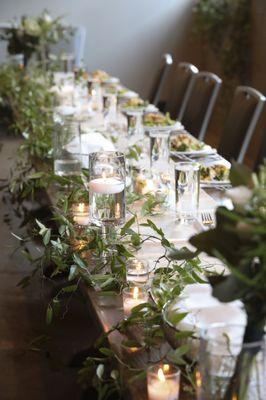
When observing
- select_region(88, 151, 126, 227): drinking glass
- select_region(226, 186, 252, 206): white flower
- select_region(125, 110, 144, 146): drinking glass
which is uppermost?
select_region(226, 186, 252, 206): white flower

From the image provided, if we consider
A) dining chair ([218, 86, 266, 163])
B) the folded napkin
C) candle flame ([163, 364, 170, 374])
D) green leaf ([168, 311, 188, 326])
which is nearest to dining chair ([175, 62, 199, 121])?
dining chair ([218, 86, 266, 163])

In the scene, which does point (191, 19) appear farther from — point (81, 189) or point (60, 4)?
point (81, 189)

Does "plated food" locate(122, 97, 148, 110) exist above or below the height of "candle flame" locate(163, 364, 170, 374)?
below

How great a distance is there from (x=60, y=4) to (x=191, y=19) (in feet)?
4.14

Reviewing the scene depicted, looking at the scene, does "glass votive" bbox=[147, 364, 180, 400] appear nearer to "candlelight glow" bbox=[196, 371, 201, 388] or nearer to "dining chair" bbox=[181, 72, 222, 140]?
"candlelight glow" bbox=[196, 371, 201, 388]

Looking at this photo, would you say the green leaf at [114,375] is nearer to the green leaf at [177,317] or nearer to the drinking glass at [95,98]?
the green leaf at [177,317]

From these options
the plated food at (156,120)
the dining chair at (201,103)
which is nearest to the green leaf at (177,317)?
the plated food at (156,120)

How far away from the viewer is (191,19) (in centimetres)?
747

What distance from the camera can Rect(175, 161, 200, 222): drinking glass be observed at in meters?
2.27

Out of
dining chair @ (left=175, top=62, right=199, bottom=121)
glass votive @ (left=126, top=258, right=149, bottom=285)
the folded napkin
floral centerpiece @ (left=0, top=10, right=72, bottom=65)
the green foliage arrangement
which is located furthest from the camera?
the green foliage arrangement

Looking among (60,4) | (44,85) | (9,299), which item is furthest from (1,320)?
(60,4)

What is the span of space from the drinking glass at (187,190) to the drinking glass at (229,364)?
3.57 ft

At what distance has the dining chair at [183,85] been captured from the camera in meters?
4.64

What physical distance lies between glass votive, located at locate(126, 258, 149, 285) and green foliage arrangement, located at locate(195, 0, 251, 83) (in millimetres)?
4888
